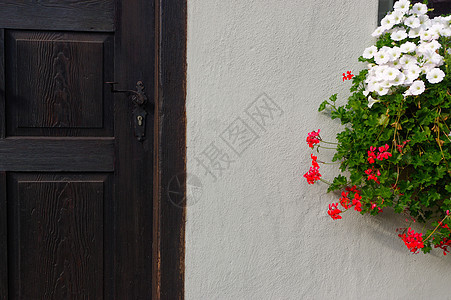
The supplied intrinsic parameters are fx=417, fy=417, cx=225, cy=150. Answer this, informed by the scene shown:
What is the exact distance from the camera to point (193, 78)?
167 cm

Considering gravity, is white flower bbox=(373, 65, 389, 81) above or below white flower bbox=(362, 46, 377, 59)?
below

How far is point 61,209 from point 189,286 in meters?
0.62

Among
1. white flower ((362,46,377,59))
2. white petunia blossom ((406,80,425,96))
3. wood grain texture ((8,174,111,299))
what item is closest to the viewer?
white petunia blossom ((406,80,425,96))

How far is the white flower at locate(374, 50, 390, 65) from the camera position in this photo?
1570mm

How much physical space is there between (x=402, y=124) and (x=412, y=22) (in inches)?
15.8

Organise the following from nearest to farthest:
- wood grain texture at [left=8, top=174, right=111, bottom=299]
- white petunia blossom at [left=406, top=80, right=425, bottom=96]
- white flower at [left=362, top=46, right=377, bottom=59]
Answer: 1. white petunia blossom at [left=406, top=80, right=425, bottom=96]
2. white flower at [left=362, top=46, right=377, bottom=59]
3. wood grain texture at [left=8, top=174, right=111, bottom=299]

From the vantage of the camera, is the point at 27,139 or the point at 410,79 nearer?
the point at 410,79

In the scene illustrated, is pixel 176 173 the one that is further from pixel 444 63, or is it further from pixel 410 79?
pixel 444 63

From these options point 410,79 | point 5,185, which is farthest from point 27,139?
point 410,79

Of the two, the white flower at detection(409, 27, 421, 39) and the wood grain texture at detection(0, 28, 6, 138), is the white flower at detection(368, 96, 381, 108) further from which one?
the wood grain texture at detection(0, 28, 6, 138)

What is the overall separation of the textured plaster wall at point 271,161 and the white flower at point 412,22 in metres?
0.16

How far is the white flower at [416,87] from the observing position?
1.52m

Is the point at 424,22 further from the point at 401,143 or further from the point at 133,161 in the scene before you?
the point at 133,161

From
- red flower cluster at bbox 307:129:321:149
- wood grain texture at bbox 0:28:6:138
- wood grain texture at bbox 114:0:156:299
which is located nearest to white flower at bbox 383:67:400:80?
red flower cluster at bbox 307:129:321:149
